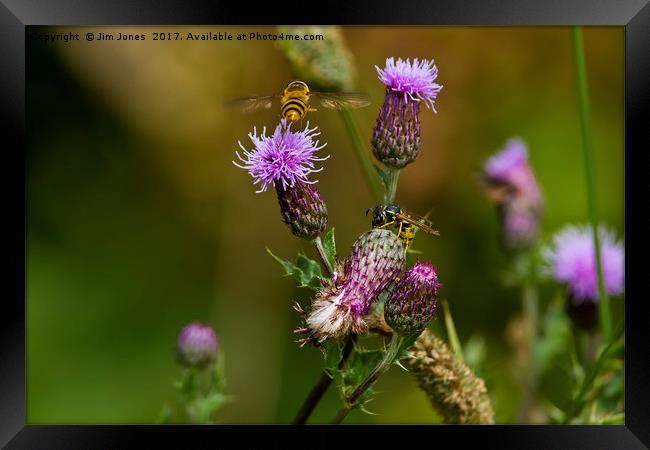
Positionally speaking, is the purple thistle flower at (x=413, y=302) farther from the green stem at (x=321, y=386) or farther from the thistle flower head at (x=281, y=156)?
the thistle flower head at (x=281, y=156)

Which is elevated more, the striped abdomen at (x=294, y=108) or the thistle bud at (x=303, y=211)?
the striped abdomen at (x=294, y=108)

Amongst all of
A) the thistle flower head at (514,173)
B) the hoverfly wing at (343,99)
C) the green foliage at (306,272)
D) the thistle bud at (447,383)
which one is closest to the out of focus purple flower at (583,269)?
the thistle flower head at (514,173)

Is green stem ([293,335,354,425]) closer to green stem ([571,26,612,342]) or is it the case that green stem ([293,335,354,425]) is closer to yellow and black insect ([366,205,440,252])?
yellow and black insect ([366,205,440,252])

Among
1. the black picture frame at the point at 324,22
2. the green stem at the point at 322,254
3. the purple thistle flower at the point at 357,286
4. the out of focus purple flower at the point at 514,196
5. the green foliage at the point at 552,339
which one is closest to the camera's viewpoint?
the purple thistle flower at the point at 357,286

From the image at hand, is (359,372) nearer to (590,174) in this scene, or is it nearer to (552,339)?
(590,174)

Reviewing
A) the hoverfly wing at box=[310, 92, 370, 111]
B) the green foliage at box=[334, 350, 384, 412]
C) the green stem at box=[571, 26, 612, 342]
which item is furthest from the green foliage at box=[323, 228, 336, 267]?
the green stem at box=[571, 26, 612, 342]

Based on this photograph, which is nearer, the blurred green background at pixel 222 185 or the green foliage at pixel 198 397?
the green foliage at pixel 198 397
